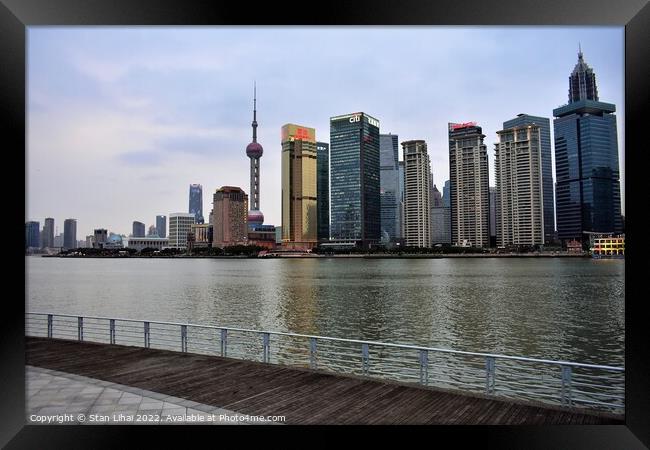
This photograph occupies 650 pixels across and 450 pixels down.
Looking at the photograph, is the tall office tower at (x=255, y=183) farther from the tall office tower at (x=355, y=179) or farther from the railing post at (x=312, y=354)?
the railing post at (x=312, y=354)

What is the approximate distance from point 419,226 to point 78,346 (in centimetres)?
15002

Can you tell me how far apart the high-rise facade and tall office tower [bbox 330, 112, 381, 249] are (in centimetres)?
1113

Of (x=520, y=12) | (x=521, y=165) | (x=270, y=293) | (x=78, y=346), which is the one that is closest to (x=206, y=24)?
(x=520, y=12)

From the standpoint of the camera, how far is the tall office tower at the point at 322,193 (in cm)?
17762

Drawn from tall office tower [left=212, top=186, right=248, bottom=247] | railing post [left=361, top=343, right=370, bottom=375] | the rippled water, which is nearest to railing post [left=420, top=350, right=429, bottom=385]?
railing post [left=361, top=343, right=370, bottom=375]

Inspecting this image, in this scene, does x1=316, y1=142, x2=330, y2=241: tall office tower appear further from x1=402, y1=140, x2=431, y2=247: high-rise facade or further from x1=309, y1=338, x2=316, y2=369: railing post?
x1=309, y1=338, x2=316, y2=369: railing post

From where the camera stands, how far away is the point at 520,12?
14.4 ft

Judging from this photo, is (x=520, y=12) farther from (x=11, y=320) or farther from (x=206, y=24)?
(x=11, y=320)

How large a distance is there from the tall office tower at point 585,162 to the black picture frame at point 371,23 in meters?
63.1

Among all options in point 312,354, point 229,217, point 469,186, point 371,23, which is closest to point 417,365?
point 312,354

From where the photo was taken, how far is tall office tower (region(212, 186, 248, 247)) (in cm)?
16038

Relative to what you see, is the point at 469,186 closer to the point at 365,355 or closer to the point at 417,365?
the point at 417,365

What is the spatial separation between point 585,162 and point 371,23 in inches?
3289

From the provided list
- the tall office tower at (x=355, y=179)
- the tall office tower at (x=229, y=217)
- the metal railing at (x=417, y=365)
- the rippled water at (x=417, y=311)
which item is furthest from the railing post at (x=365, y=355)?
the tall office tower at (x=229, y=217)
